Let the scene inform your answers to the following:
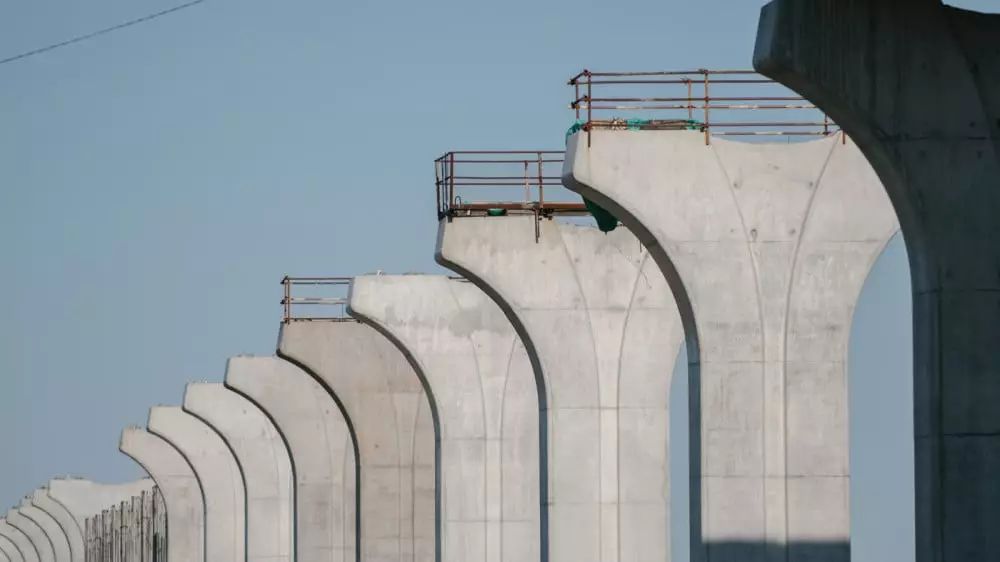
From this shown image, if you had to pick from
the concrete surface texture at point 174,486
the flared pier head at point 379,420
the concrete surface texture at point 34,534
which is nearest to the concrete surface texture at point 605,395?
the flared pier head at point 379,420

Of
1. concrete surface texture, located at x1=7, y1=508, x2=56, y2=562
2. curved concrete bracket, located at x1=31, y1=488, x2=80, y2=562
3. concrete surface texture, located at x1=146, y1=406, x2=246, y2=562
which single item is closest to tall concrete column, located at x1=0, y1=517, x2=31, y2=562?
concrete surface texture, located at x1=7, y1=508, x2=56, y2=562

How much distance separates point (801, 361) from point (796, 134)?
2.75m

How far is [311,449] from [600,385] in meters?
18.1

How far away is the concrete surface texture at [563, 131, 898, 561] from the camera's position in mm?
25703

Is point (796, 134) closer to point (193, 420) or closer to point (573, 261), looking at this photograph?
point (573, 261)

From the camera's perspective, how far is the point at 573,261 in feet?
106

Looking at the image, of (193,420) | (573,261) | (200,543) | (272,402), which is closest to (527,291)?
(573,261)

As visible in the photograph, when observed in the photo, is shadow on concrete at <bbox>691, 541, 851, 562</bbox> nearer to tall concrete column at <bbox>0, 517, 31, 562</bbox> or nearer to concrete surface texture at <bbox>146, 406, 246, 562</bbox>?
concrete surface texture at <bbox>146, 406, 246, 562</bbox>

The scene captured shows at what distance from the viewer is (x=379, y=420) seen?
142 ft

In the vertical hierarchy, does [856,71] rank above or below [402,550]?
above

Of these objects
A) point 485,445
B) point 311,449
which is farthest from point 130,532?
point 485,445

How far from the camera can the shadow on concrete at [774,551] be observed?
25.7m

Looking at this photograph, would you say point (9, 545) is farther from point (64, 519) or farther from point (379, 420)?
point (379, 420)

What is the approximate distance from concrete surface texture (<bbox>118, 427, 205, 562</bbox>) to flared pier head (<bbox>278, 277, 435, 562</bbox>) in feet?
93.0
